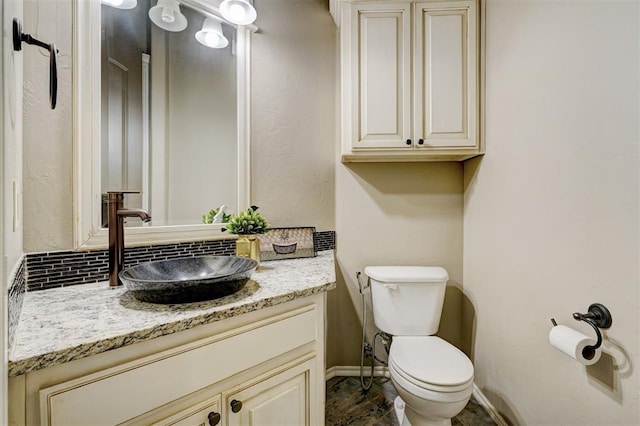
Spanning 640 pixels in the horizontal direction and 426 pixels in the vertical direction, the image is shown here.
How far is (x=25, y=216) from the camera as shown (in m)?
1.03

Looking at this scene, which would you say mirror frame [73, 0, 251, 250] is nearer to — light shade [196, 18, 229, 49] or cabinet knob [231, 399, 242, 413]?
light shade [196, 18, 229, 49]

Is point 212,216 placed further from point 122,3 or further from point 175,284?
point 122,3

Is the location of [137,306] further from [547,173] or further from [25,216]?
[547,173]

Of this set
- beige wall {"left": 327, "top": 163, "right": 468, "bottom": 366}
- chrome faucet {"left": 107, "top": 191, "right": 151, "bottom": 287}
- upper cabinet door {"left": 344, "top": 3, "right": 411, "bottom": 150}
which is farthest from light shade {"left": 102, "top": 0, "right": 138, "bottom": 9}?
beige wall {"left": 327, "top": 163, "right": 468, "bottom": 366}

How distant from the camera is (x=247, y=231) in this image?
1420mm

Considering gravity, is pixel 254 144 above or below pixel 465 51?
below

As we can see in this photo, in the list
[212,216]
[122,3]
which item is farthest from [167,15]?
[212,216]

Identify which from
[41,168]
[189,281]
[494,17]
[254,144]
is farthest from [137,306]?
[494,17]

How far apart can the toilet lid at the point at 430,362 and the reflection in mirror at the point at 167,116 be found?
3.67ft

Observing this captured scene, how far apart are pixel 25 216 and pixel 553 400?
205cm

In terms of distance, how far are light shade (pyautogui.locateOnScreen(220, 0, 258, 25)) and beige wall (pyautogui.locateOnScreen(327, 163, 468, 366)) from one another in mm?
932

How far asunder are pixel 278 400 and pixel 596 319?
1.07 meters

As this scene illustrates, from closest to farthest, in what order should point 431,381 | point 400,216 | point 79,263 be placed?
1. point 79,263
2. point 431,381
3. point 400,216

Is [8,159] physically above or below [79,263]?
above
